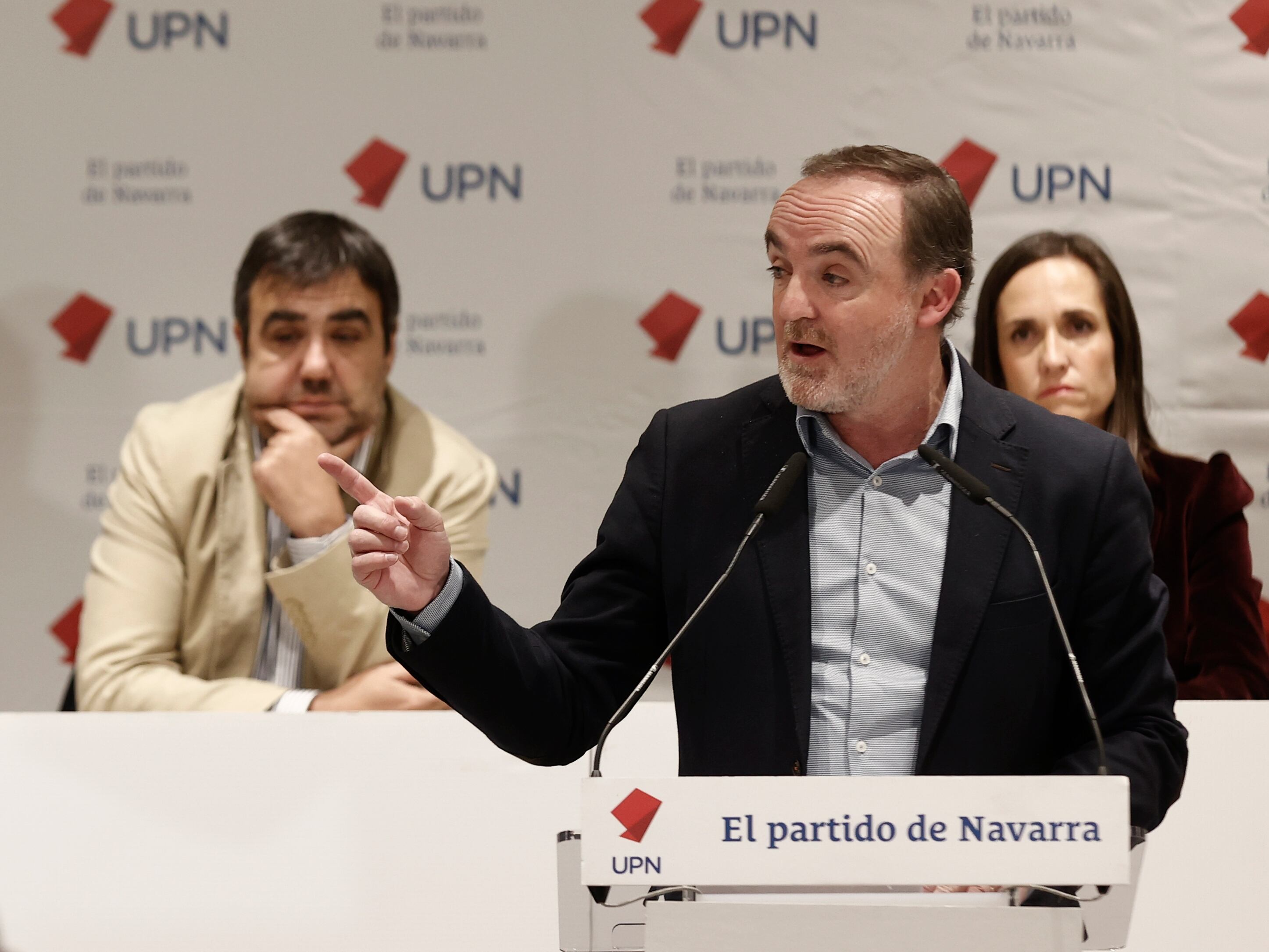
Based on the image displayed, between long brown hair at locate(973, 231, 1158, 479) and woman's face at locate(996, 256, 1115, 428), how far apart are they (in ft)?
0.05

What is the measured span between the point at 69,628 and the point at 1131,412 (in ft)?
8.74

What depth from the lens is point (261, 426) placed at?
315 cm

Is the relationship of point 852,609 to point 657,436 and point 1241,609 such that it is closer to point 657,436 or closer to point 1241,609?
point 657,436

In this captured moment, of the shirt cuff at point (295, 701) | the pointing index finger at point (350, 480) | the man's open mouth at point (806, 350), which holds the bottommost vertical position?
the shirt cuff at point (295, 701)

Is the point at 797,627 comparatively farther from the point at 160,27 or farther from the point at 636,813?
the point at 160,27

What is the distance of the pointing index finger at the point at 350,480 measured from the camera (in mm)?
1445

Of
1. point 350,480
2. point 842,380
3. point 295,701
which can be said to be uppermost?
point 842,380

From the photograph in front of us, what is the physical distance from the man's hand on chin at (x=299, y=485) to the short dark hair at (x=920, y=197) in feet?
5.06

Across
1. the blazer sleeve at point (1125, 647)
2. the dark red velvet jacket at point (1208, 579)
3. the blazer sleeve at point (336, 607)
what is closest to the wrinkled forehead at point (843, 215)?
the blazer sleeve at point (1125, 647)

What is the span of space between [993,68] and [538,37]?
1.18 metres

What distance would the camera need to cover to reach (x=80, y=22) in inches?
138

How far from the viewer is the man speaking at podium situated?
1585 millimetres

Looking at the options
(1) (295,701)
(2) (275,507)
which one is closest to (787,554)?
(1) (295,701)

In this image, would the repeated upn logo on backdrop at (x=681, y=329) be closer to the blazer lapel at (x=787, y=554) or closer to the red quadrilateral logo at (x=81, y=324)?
the red quadrilateral logo at (x=81, y=324)
